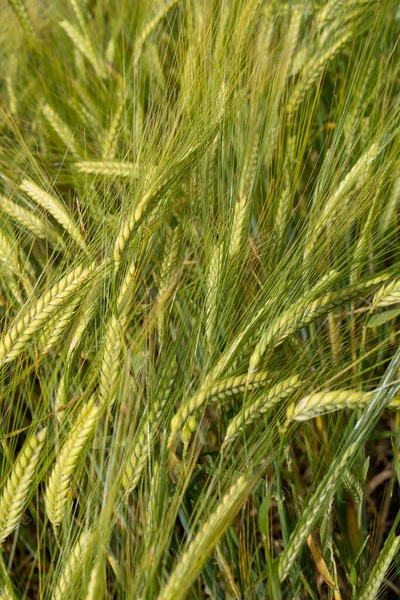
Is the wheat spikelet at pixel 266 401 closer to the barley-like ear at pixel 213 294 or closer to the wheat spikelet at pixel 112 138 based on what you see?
the barley-like ear at pixel 213 294

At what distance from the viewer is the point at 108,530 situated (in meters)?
0.55

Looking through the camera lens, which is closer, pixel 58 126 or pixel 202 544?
pixel 202 544

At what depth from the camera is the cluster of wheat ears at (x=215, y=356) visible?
60 centimetres

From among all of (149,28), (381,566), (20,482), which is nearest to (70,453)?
(20,482)

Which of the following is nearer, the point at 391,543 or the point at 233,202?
the point at 391,543

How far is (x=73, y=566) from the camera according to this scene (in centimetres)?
58

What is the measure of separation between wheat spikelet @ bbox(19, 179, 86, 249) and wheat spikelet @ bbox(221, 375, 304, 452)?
269 millimetres

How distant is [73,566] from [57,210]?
418 millimetres

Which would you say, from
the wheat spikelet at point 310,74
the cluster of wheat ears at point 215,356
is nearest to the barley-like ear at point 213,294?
the cluster of wheat ears at point 215,356

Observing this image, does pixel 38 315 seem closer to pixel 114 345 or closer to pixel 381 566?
pixel 114 345

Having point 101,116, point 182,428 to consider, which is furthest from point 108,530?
point 101,116

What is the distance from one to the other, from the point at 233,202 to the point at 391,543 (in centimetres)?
41

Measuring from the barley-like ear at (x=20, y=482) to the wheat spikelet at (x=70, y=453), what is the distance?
0.08 ft

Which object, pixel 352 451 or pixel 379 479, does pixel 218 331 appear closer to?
pixel 352 451
